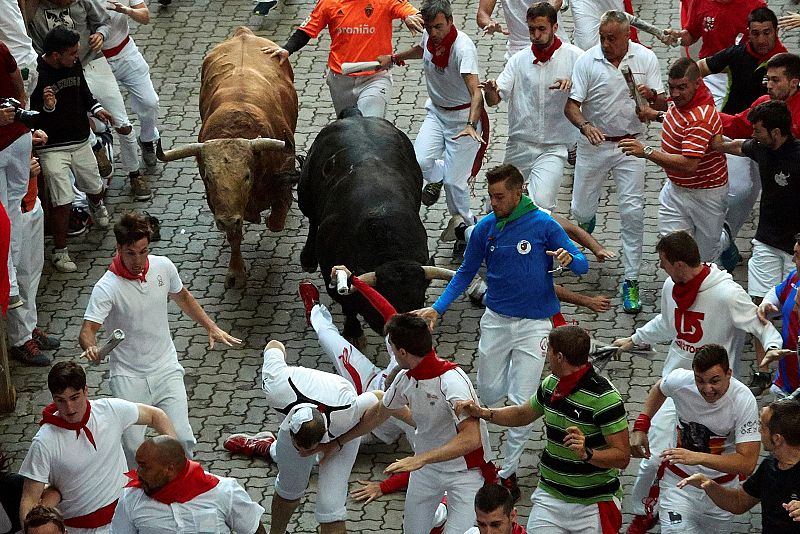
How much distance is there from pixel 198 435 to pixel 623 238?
153 inches

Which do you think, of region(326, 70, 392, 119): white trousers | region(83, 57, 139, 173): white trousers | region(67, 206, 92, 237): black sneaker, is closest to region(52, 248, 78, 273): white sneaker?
region(67, 206, 92, 237): black sneaker

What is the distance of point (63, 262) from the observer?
12.8 meters

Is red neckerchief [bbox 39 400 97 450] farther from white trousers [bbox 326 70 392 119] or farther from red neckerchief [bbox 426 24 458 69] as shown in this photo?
white trousers [bbox 326 70 392 119]

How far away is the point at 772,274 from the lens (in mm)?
10383

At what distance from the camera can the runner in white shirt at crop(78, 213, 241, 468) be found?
30.4 feet

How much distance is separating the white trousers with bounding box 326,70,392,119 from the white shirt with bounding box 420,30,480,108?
2.40ft

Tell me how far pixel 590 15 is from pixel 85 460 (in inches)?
298

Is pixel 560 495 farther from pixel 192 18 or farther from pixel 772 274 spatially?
pixel 192 18

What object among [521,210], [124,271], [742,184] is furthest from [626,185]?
[124,271]

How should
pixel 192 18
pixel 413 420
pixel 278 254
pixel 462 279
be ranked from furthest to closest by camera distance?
pixel 192 18, pixel 278 254, pixel 462 279, pixel 413 420

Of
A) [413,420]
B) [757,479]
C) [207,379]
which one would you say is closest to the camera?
[757,479]

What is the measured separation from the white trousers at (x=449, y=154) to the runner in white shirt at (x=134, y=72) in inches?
115

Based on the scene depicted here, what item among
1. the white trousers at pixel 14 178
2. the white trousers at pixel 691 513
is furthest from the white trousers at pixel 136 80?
the white trousers at pixel 691 513

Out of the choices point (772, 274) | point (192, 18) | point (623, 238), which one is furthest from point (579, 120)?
point (192, 18)
